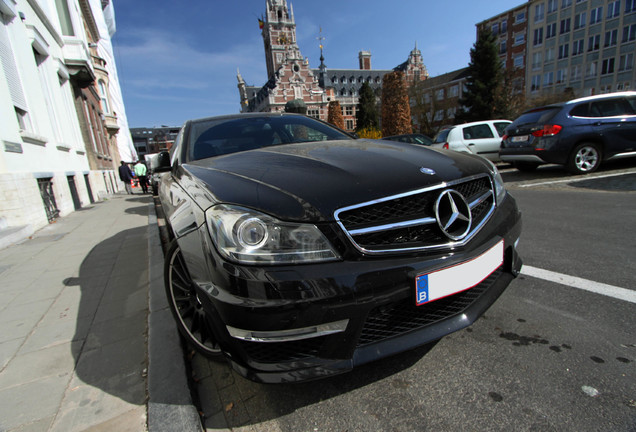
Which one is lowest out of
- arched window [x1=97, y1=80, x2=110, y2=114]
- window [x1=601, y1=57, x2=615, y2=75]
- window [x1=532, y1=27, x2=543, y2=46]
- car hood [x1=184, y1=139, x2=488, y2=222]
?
car hood [x1=184, y1=139, x2=488, y2=222]

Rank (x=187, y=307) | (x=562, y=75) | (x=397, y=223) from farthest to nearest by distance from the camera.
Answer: (x=562, y=75) → (x=187, y=307) → (x=397, y=223)

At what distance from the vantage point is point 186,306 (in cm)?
196

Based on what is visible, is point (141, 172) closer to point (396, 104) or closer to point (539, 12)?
point (396, 104)

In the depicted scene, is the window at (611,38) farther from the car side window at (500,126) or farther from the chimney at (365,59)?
the chimney at (365,59)

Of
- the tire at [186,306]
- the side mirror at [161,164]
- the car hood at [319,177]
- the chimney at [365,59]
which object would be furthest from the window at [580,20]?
the tire at [186,306]

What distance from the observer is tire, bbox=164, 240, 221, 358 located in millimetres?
1712

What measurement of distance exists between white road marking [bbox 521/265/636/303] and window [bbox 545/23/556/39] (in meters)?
57.7

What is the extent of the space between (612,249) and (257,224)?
138 inches

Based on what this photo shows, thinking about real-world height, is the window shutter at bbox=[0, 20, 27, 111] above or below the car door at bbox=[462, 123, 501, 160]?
above

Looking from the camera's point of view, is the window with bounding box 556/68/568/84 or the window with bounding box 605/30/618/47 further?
the window with bounding box 556/68/568/84

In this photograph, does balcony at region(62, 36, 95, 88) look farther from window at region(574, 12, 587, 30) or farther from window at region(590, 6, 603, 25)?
window at region(574, 12, 587, 30)

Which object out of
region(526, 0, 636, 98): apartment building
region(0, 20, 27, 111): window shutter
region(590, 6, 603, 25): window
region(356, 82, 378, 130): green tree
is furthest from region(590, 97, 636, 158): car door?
region(590, 6, 603, 25): window

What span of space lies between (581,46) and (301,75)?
5111 centimetres

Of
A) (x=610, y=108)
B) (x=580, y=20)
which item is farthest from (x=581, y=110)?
(x=580, y=20)
